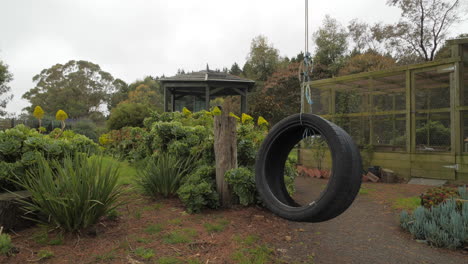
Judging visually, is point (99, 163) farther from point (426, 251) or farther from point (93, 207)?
point (426, 251)

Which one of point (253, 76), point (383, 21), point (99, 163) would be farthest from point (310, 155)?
point (253, 76)

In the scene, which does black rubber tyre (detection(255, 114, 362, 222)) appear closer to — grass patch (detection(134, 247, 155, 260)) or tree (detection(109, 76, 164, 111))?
grass patch (detection(134, 247, 155, 260))

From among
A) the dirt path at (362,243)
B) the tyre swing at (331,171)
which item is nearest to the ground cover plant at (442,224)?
the dirt path at (362,243)

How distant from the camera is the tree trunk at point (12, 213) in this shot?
2.80 metres

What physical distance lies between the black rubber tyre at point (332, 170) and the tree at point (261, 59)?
25.0 metres

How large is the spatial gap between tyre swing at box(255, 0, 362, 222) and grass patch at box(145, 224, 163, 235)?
1.34m

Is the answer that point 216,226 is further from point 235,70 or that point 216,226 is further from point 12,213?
point 235,70

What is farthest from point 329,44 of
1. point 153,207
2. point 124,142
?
point 153,207

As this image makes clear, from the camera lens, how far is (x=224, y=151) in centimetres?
411

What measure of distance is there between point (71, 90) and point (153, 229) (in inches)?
1394

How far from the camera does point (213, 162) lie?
4539mm

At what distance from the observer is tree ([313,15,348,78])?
75.8ft

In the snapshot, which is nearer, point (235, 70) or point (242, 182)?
point (242, 182)

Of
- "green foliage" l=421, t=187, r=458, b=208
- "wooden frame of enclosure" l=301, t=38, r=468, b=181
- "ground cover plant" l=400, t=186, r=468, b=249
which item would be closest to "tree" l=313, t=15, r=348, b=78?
"wooden frame of enclosure" l=301, t=38, r=468, b=181
